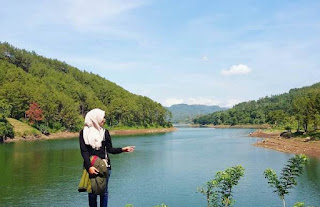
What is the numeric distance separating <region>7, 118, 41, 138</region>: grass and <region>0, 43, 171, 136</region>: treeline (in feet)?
12.2

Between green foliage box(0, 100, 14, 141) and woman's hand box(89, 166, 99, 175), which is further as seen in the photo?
green foliage box(0, 100, 14, 141)

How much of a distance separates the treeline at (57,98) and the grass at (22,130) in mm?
3709

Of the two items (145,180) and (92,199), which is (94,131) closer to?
(92,199)

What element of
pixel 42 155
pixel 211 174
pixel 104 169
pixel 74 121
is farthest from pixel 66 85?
pixel 104 169

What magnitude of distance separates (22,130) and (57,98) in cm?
2411

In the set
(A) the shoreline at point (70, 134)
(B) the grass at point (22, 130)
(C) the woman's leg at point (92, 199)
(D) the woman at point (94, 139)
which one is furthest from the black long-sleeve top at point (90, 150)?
(B) the grass at point (22, 130)

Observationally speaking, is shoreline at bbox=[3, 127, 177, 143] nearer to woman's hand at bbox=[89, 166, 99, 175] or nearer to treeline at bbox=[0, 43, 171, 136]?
treeline at bbox=[0, 43, 171, 136]

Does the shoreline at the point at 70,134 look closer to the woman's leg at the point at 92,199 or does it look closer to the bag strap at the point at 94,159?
the woman's leg at the point at 92,199

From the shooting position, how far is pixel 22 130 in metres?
92.2

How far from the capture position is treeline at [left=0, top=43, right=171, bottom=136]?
342ft

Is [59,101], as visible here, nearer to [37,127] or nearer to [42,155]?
[37,127]

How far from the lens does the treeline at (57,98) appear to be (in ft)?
342

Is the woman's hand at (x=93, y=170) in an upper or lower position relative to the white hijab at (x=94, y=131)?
lower

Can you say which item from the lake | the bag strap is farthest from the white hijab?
the lake
